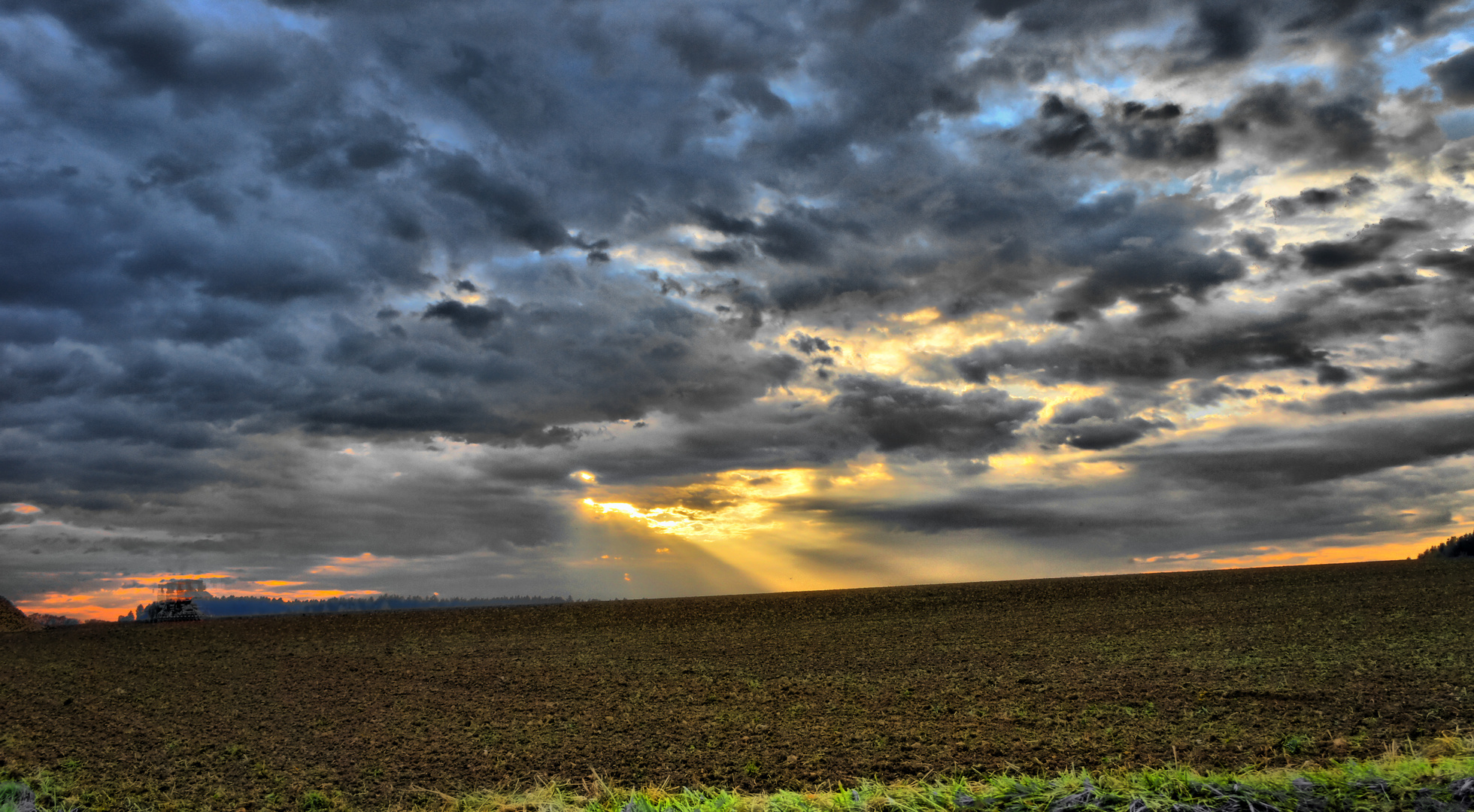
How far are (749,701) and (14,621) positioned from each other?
234 feet

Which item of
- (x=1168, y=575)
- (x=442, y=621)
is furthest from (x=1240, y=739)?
(x=1168, y=575)

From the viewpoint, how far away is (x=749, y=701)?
62.5ft

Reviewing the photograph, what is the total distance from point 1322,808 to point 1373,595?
51.2 meters

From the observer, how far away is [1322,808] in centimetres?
491

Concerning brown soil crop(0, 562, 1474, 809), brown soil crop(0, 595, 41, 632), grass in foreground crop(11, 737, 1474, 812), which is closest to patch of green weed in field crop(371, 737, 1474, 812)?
grass in foreground crop(11, 737, 1474, 812)

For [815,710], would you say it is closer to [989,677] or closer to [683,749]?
[683,749]

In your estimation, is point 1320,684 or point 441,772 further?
point 1320,684

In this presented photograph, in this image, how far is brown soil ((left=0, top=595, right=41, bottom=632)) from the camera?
58.6 meters

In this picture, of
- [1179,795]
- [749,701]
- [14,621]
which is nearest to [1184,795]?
[1179,795]

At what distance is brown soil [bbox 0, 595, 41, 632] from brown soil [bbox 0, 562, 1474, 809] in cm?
2457

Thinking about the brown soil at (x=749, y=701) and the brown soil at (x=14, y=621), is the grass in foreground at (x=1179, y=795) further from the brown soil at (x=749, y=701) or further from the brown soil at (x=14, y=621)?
the brown soil at (x=14, y=621)

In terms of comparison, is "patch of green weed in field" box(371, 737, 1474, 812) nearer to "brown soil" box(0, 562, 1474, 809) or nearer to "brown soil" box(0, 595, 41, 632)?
"brown soil" box(0, 562, 1474, 809)

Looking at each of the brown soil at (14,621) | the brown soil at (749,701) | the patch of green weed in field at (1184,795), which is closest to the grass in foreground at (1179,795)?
the patch of green weed in field at (1184,795)

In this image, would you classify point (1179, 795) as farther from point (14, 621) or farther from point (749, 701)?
point (14, 621)
